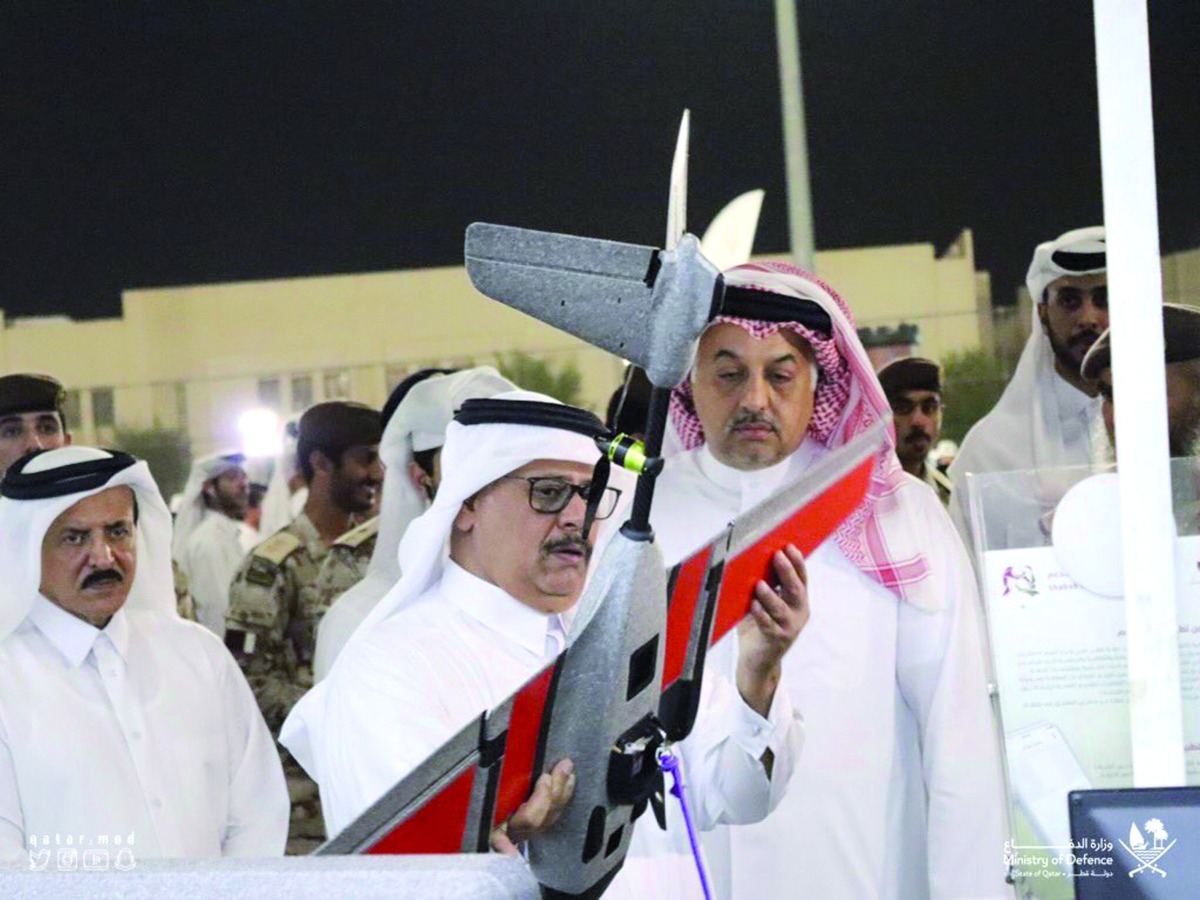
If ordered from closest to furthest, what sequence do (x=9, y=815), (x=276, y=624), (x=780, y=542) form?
1. (x=780, y=542)
2. (x=9, y=815)
3. (x=276, y=624)

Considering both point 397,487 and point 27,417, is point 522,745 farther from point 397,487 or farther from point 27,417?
point 27,417

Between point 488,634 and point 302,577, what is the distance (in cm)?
218

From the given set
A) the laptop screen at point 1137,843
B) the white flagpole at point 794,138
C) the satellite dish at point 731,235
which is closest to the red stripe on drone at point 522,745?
the satellite dish at point 731,235

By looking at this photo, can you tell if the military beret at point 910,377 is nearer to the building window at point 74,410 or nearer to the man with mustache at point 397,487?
the man with mustache at point 397,487

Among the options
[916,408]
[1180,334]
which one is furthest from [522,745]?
[916,408]

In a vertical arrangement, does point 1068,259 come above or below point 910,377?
above

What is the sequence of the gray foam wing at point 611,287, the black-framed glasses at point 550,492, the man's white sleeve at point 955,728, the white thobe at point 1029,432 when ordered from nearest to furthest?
the gray foam wing at point 611,287 < the black-framed glasses at point 550,492 < the man's white sleeve at point 955,728 < the white thobe at point 1029,432

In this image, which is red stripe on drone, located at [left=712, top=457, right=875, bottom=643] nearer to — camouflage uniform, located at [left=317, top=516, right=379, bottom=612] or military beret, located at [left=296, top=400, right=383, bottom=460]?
camouflage uniform, located at [left=317, top=516, right=379, bottom=612]

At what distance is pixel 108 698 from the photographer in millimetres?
3264

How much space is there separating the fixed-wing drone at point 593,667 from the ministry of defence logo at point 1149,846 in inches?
21.5

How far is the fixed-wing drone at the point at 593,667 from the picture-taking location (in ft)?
4.03

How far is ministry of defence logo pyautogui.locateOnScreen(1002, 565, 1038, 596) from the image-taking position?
6.85 ft

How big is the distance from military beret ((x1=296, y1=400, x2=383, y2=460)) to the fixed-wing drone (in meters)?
3.61

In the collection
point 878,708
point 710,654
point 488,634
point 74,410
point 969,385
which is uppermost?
point 74,410
